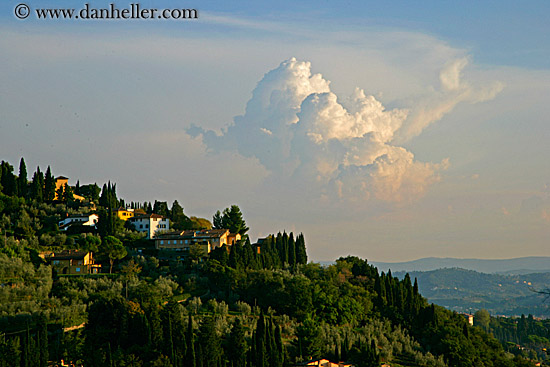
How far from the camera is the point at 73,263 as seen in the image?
290 ft

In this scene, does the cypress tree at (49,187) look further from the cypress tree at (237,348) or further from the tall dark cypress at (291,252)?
the cypress tree at (237,348)

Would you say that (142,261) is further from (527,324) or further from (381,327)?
(527,324)

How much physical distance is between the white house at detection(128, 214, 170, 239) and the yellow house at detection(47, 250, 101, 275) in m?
19.0

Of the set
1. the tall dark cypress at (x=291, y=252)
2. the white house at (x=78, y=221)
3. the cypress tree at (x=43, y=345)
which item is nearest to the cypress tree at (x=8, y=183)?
the white house at (x=78, y=221)

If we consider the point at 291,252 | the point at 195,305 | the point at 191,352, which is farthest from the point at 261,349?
the point at 291,252

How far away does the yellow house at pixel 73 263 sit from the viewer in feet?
287

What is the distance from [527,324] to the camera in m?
166

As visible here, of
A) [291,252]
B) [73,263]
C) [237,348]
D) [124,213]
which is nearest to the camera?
[237,348]

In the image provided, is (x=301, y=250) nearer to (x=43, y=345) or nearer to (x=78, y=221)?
(x=78, y=221)

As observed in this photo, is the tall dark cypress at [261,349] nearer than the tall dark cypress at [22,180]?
Yes

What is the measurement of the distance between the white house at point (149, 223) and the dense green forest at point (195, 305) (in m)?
2.15

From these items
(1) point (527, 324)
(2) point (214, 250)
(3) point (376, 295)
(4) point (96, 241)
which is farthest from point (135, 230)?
(1) point (527, 324)

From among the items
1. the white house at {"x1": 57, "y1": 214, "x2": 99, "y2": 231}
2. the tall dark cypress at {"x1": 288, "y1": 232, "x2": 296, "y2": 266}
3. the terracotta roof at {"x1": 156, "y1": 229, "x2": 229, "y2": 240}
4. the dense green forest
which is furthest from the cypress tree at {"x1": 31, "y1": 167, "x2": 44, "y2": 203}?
the tall dark cypress at {"x1": 288, "y1": 232, "x2": 296, "y2": 266}

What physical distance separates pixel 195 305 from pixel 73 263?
19.6 metres
